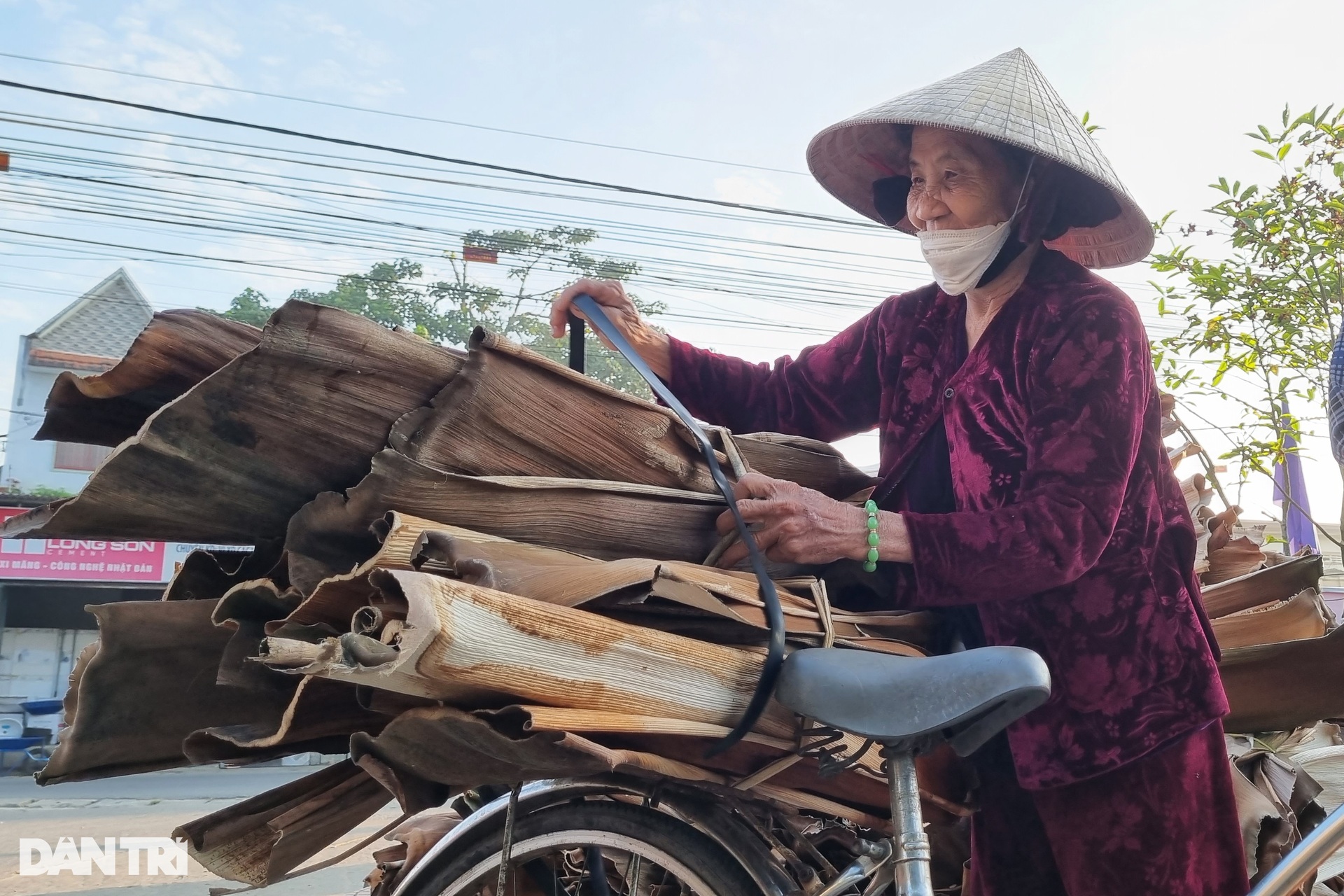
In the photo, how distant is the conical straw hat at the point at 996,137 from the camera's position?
170 centimetres

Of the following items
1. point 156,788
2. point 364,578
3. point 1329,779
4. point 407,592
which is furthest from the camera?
point 156,788

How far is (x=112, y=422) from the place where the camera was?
1383 mm

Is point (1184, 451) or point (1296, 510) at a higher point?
point (1184, 451)

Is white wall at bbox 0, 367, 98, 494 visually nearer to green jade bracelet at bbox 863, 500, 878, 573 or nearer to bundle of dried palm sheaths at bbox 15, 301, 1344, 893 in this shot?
bundle of dried palm sheaths at bbox 15, 301, 1344, 893

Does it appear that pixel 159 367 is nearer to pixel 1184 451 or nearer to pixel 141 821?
pixel 1184 451

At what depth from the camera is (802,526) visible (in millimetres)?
1457

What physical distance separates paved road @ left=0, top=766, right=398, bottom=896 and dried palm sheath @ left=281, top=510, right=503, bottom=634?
56.7 inches

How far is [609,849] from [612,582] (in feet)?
2.07

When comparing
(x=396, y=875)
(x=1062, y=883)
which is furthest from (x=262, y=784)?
(x=1062, y=883)

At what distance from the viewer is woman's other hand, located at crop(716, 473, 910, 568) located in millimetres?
1451

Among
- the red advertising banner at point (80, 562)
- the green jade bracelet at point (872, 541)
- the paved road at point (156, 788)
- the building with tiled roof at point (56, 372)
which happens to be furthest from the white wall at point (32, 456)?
the green jade bracelet at point (872, 541)

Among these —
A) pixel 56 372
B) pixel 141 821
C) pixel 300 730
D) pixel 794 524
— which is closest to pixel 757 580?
pixel 794 524

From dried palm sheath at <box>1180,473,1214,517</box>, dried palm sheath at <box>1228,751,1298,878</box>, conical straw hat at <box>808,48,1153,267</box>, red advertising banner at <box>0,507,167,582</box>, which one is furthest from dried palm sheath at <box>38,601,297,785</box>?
red advertising banner at <box>0,507,167,582</box>

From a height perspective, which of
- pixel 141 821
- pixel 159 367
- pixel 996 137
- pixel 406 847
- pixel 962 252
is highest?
pixel 996 137
